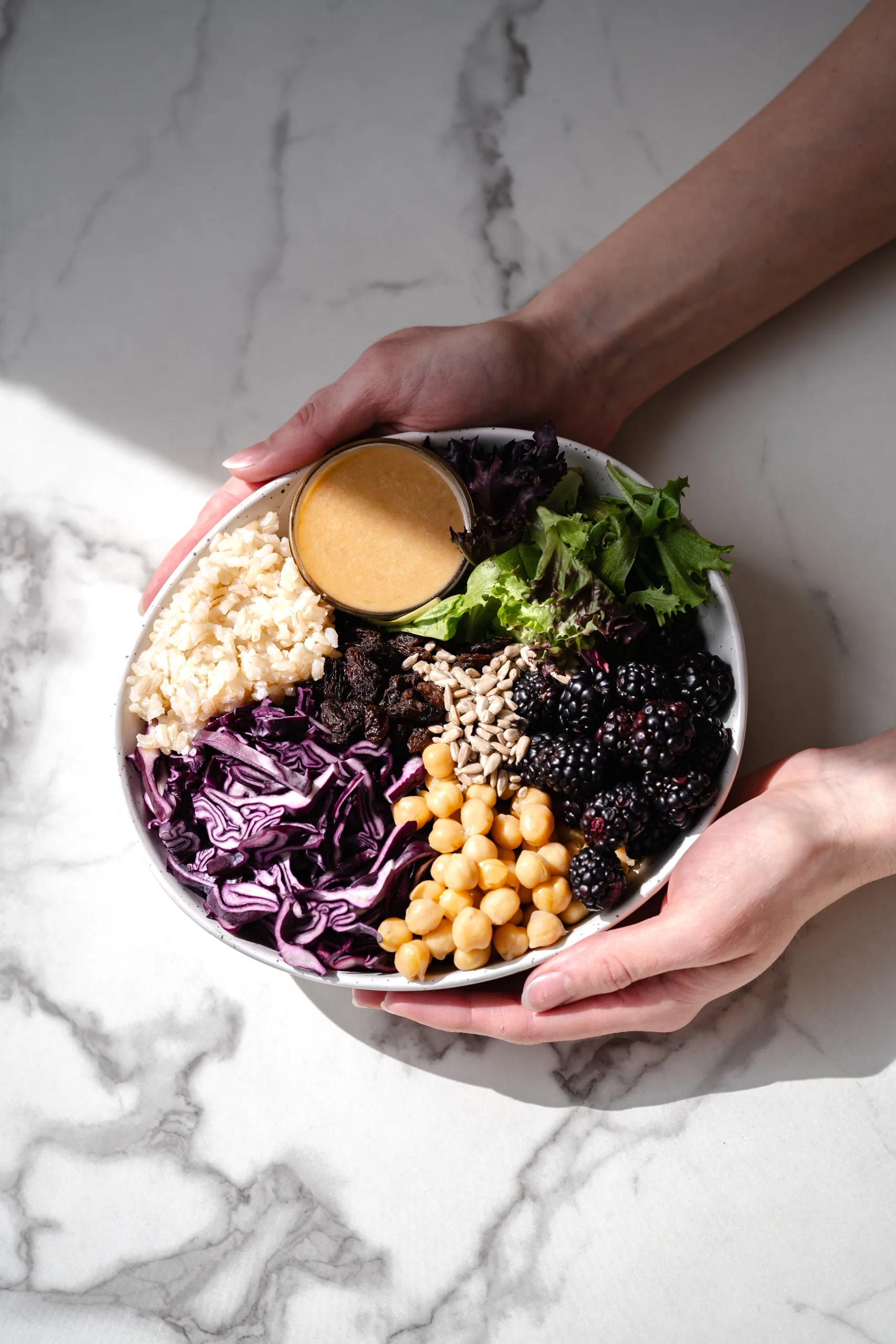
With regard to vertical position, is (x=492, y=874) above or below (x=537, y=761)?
below

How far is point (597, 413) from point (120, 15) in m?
1.91

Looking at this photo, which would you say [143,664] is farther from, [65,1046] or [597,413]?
[597,413]

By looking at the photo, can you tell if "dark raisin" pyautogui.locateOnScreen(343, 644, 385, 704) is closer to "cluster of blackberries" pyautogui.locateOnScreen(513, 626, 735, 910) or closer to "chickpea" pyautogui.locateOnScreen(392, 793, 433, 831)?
"chickpea" pyautogui.locateOnScreen(392, 793, 433, 831)

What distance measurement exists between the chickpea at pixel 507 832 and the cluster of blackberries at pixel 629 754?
11 cm

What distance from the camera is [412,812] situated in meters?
2.15

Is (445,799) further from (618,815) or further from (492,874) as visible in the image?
(618,815)

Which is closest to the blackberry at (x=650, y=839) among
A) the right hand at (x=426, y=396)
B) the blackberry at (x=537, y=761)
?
the blackberry at (x=537, y=761)

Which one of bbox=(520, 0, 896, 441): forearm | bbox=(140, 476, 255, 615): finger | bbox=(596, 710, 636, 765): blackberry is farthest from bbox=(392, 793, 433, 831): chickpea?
bbox=(520, 0, 896, 441): forearm

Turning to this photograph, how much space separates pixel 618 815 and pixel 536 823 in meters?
0.20

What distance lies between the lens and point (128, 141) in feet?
9.20

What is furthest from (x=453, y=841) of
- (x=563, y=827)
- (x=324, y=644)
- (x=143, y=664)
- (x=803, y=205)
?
(x=803, y=205)

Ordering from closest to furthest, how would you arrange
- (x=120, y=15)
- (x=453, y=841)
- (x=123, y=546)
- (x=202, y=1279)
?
(x=453, y=841)
(x=202, y=1279)
(x=123, y=546)
(x=120, y=15)

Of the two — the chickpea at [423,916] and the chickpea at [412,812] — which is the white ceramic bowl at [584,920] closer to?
the chickpea at [423,916]

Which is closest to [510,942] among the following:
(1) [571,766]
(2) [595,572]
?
(1) [571,766]
